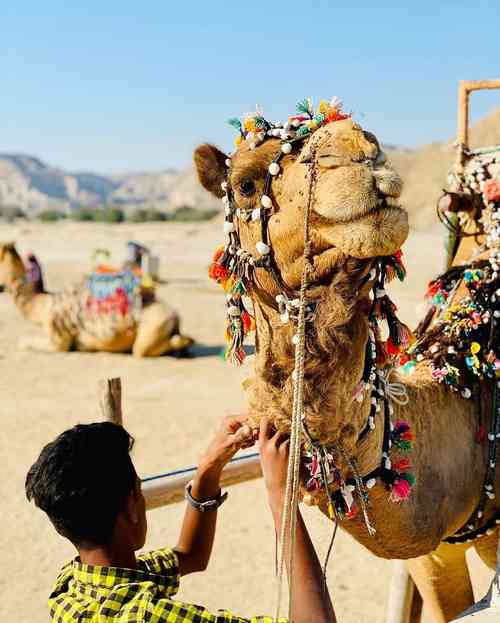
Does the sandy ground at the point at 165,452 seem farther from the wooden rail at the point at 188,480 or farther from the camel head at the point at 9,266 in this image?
the camel head at the point at 9,266

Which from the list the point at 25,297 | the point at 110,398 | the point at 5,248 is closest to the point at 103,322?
the point at 25,297

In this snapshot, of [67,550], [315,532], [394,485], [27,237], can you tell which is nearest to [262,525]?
[67,550]

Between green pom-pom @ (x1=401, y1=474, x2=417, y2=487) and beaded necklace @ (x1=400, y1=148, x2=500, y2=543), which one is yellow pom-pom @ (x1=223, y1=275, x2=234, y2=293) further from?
beaded necklace @ (x1=400, y1=148, x2=500, y2=543)

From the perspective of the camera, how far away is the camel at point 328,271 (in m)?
1.75

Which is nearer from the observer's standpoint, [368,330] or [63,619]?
[63,619]

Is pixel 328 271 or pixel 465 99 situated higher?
pixel 465 99

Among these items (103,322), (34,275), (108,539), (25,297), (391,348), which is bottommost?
(103,322)

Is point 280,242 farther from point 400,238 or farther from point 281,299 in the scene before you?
point 400,238

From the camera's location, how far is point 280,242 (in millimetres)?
1897

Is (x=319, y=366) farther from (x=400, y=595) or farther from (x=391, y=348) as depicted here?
(x=400, y=595)

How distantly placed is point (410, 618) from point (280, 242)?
8.70 ft

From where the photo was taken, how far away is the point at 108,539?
5.70 feet

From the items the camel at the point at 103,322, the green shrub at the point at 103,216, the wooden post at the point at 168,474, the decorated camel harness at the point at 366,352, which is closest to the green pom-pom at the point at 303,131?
the decorated camel harness at the point at 366,352

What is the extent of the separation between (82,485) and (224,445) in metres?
0.56
